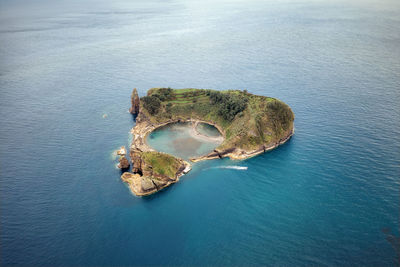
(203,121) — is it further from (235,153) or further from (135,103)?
(135,103)

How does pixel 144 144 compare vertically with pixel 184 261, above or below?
above

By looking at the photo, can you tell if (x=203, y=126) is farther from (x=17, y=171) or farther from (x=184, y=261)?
(x=17, y=171)

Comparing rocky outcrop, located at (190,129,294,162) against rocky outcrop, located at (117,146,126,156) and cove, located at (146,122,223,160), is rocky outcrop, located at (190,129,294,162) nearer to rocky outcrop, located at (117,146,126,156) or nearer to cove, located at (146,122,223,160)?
cove, located at (146,122,223,160)

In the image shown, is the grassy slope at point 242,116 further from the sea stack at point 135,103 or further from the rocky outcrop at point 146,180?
the rocky outcrop at point 146,180

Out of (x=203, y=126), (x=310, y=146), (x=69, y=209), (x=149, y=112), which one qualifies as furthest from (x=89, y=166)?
(x=310, y=146)

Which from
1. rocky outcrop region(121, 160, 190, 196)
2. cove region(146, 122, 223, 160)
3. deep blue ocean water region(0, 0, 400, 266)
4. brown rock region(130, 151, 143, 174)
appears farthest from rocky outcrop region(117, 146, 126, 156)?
rocky outcrop region(121, 160, 190, 196)

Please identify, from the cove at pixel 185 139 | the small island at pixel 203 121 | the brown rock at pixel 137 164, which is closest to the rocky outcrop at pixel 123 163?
the small island at pixel 203 121

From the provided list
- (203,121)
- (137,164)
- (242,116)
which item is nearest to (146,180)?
(137,164)
